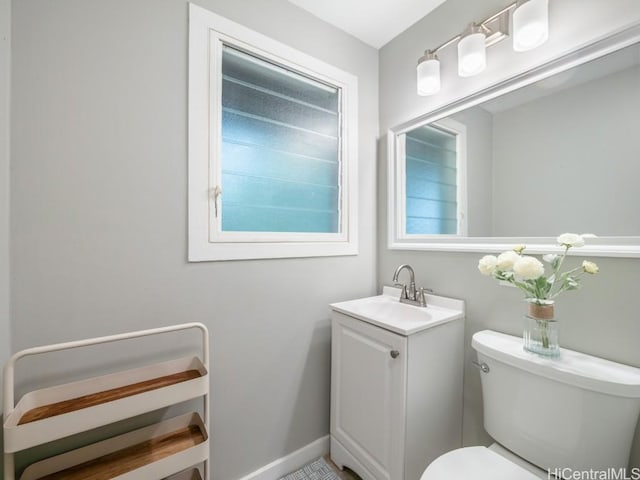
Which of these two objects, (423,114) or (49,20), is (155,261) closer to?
(49,20)

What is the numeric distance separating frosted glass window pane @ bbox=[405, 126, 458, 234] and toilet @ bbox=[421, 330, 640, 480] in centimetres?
67

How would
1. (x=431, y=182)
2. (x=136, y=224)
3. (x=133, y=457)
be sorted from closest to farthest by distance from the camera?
(x=133, y=457) < (x=136, y=224) < (x=431, y=182)

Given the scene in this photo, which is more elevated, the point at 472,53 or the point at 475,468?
the point at 472,53

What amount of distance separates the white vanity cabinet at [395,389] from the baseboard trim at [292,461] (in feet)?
0.29

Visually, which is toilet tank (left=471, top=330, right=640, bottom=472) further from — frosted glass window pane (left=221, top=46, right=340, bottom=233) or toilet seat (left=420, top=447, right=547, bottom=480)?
frosted glass window pane (left=221, top=46, right=340, bottom=233)

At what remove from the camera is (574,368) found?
0.83 m

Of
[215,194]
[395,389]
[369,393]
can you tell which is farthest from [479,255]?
[215,194]

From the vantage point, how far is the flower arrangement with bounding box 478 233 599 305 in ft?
2.82

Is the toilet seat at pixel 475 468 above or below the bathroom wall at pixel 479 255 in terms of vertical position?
below

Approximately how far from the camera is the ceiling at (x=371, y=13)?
1392 millimetres

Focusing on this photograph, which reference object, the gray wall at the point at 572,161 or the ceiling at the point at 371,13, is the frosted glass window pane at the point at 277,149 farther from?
the gray wall at the point at 572,161

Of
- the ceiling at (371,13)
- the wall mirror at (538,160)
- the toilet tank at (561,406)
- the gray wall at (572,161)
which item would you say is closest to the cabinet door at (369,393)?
the toilet tank at (561,406)

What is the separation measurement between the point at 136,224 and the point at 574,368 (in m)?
1.57

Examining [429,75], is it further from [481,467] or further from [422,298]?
[481,467]
